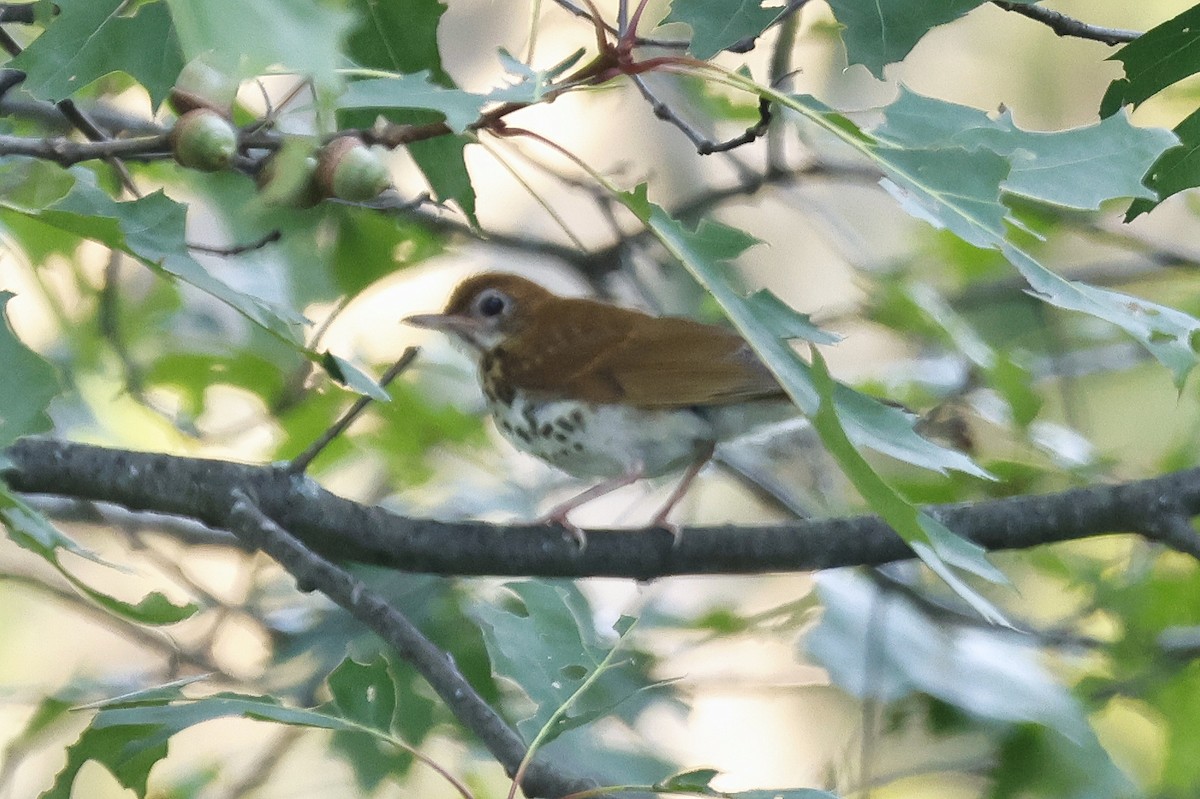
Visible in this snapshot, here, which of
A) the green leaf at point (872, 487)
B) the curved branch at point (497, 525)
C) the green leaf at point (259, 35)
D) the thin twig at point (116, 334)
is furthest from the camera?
the thin twig at point (116, 334)

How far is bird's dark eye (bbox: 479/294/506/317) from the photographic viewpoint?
234 centimetres

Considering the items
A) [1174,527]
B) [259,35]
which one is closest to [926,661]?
[1174,527]

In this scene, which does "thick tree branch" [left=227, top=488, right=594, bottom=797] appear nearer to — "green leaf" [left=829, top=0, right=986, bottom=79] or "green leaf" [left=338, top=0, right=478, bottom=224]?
"green leaf" [left=338, top=0, right=478, bottom=224]

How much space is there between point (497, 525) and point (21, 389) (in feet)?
1.92

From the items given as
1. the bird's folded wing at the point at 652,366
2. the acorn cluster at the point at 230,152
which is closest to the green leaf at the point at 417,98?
the acorn cluster at the point at 230,152

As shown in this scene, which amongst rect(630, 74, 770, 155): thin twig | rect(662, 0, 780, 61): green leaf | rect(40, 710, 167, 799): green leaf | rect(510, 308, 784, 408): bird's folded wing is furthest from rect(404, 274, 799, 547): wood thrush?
rect(40, 710, 167, 799): green leaf

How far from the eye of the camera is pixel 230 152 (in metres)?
1.18

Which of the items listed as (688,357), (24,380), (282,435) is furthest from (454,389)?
(24,380)

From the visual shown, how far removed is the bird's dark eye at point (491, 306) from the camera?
234 centimetres

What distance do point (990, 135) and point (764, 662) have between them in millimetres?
Result: 3473

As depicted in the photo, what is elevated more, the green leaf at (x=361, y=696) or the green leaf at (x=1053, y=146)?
Answer: the green leaf at (x=1053, y=146)

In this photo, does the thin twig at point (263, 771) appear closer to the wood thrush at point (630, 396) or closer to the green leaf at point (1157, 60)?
the wood thrush at point (630, 396)

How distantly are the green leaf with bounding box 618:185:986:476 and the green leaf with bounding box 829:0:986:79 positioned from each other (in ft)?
1.13

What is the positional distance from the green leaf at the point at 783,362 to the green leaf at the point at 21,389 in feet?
1.60
